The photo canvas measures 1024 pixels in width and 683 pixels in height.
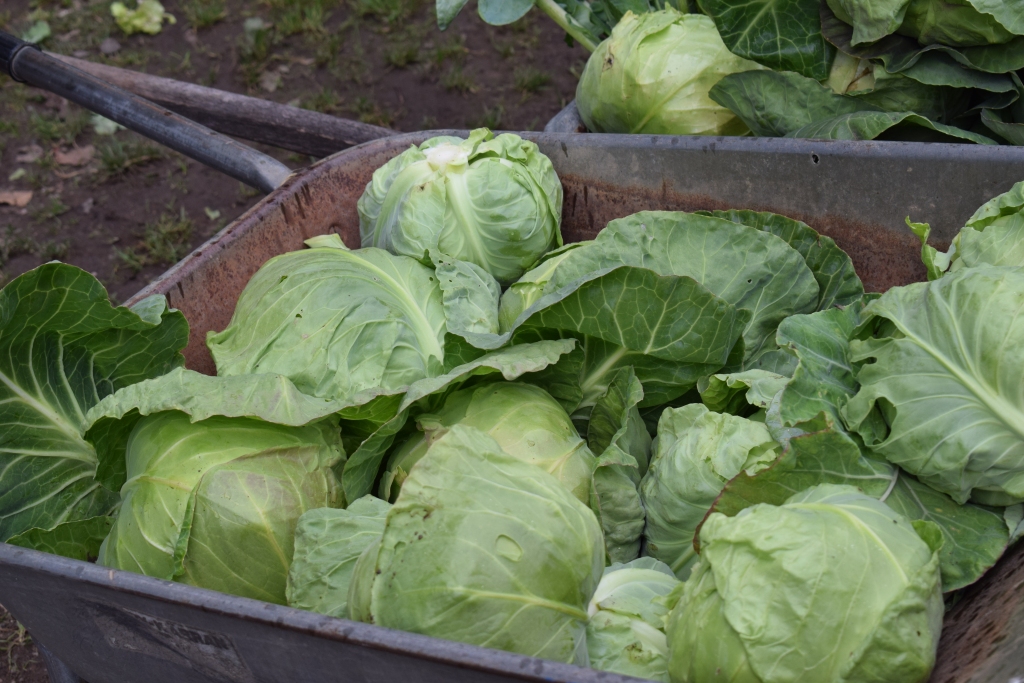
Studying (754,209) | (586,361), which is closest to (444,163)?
(586,361)

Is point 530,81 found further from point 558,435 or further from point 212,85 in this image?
point 558,435

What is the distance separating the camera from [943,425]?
4.89ft

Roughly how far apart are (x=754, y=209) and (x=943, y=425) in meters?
0.94

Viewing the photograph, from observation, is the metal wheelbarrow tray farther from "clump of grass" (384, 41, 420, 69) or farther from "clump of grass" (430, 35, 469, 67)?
"clump of grass" (430, 35, 469, 67)

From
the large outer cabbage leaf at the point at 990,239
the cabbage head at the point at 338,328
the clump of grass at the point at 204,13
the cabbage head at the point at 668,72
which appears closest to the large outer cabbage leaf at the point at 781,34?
the cabbage head at the point at 668,72

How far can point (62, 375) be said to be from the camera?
193cm

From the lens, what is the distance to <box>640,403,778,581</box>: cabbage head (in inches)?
62.7

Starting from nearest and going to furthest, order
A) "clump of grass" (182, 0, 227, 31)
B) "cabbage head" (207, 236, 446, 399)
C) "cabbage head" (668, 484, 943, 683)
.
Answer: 1. "cabbage head" (668, 484, 943, 683)
2. "cabbage head" (207, 236, 446, 399)
3. "clump of grass" (182, 0, 227, 31)

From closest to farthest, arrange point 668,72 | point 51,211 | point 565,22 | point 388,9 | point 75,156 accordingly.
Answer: point 668,72
point 565,22
point 51,211
point 75,156
point 388,9

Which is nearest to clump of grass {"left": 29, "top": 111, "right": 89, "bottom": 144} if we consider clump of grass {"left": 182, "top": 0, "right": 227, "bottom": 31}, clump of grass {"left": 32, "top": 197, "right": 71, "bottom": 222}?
clump of grass {"left": 32, "top": 197, "right": 71, "bottom": 222}

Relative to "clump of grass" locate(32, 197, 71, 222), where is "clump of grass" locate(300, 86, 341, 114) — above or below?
above

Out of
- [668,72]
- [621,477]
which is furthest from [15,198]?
[621,477]

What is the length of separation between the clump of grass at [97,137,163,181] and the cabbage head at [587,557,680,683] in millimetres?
4955

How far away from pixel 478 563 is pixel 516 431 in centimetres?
43
